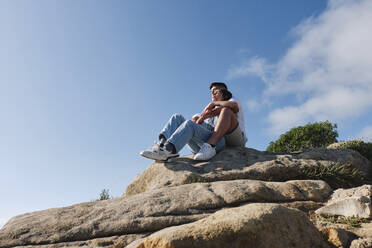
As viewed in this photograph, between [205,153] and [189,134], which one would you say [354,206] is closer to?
[205,153]

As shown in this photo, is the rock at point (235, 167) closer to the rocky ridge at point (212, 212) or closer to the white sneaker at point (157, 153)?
the rocky ridge at point (212, 212)

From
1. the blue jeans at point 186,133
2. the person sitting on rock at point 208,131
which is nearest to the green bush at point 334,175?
the person sitting on rock at point 208,131

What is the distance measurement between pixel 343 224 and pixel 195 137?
11.8 ft

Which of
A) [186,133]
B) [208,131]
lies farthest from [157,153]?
[208,131]

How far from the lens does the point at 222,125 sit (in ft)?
22.0

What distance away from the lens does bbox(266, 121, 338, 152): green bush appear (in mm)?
14086

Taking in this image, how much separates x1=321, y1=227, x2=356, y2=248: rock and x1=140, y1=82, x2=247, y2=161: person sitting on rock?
3.29 m

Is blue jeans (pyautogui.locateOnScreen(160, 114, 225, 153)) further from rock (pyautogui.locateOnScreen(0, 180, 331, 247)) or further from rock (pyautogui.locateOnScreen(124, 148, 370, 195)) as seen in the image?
rock (pyautogui.locateOnScreen(0, 180, 331, 247))

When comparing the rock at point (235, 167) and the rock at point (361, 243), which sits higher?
the rock at point (235, 167)

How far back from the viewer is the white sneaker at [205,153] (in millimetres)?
6391

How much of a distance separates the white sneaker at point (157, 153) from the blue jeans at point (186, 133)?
24 cm

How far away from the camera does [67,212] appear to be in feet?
16.9

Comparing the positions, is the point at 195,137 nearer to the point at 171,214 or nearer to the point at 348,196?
the point at 171,214

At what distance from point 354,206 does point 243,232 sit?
259 centimetres
